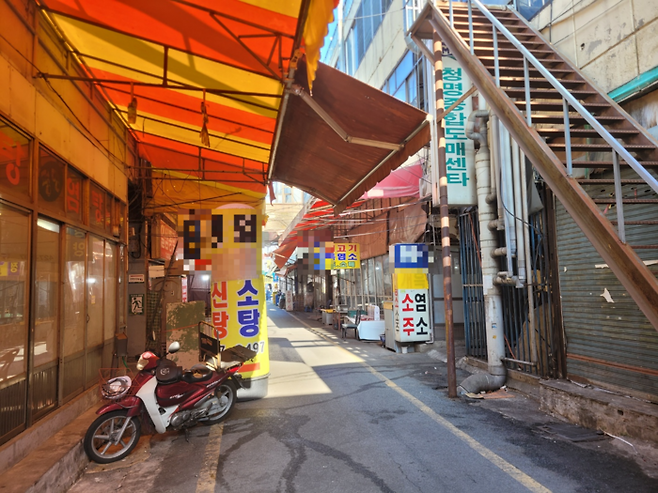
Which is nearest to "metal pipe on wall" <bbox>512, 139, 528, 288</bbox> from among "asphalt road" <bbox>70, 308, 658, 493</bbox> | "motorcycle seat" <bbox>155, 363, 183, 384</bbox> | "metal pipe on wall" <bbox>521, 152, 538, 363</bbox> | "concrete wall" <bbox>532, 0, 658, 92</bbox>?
"metal pipe on wall" <bbox>521, 152, 538, 363</bbox>

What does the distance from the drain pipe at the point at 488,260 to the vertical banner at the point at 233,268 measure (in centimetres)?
465

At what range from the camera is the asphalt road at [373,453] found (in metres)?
4.37

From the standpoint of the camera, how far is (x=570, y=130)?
6.38 metres

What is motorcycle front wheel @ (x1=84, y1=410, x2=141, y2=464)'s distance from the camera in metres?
5.03

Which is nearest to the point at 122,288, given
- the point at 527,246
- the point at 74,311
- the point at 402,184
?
the point at 74,311

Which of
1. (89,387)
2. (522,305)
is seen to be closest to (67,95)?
(89,387)

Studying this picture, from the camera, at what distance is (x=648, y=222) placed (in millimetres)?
4828

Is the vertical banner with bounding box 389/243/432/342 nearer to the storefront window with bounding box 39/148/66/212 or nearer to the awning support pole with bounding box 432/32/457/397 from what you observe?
the awning support pole with bounding box 432/32/457/397

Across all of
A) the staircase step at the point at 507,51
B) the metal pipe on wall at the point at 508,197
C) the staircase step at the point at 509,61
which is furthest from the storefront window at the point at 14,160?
the metal pipe on wall at the point at 508,197

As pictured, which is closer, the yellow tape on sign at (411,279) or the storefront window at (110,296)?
the storefront window at (110,296)

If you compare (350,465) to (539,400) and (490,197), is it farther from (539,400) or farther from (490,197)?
(490,197)

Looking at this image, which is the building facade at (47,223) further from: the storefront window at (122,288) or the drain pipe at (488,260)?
the drain pipe at (488,260)

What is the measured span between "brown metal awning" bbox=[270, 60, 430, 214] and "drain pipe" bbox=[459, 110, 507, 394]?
2.82 meters

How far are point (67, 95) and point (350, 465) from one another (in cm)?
626
